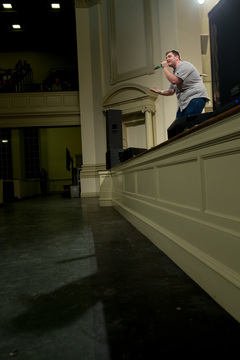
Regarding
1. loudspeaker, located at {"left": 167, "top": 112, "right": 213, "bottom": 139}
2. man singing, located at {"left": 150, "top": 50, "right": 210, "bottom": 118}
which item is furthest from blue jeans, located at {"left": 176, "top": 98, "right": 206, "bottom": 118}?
loudspeaker, located at {"left": 167, "top": 112, "right": 213, "bottom": 139}

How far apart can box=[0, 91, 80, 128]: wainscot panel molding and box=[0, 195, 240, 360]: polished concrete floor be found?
757 centimetres

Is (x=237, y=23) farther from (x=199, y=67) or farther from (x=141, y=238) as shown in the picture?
(x=199, y=67)

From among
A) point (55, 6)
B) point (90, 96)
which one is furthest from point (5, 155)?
point (55, 6)

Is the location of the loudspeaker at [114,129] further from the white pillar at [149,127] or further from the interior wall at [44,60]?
the interior wall at [44,60]

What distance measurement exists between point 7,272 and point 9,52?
13101mm

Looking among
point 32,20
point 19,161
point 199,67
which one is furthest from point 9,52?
point 199,67

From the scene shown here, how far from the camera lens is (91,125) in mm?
8094

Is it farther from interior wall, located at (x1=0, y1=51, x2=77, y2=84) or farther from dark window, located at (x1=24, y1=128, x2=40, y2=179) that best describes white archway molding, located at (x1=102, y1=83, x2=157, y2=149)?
dark window, located at (x1=24, y1=128, x2=40, y2=179)

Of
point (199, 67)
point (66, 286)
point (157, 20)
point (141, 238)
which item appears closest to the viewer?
point (66, 286)

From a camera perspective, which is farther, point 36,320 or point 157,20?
point 157,20

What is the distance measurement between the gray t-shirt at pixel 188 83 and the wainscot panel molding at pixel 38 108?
6.76 m

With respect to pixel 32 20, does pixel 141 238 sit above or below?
below

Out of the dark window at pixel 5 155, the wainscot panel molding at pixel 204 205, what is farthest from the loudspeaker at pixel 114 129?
the dark window at pixel 5 155

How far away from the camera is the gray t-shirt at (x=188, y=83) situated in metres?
2.45
